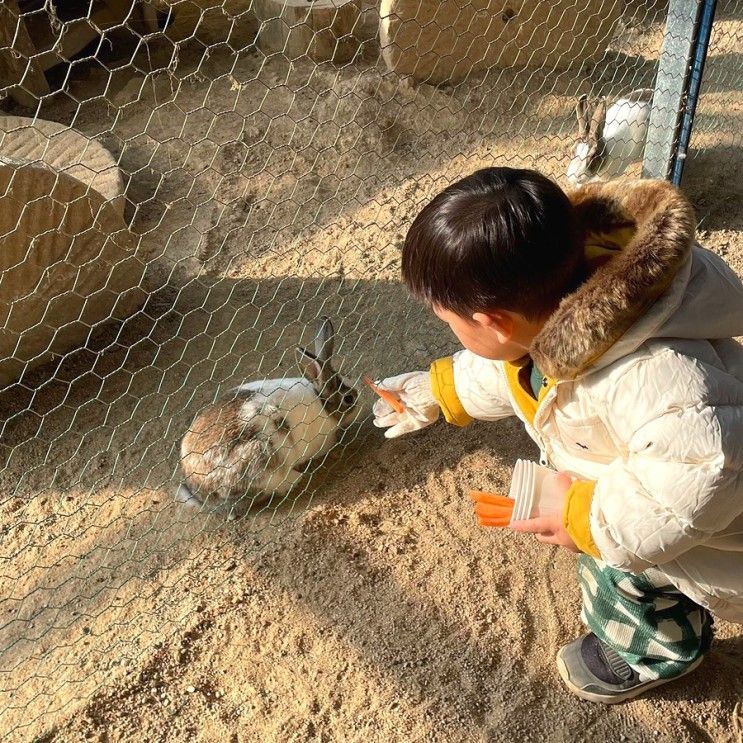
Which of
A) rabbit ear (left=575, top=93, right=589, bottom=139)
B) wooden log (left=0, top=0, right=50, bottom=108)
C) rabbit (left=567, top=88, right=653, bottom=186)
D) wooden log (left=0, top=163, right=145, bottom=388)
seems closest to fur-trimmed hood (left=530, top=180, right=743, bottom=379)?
wooden log (left=0, top=163, right=145, bottom=388)

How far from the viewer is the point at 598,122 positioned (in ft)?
11.2

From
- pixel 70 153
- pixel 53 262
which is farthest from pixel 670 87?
pixel 70 153

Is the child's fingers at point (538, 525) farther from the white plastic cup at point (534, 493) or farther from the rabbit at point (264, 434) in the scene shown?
the rabbit at point (264, 434)

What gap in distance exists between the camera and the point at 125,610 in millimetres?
2012

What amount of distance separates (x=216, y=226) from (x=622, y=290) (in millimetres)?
2416

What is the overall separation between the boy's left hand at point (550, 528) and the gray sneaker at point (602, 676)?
0.48 m

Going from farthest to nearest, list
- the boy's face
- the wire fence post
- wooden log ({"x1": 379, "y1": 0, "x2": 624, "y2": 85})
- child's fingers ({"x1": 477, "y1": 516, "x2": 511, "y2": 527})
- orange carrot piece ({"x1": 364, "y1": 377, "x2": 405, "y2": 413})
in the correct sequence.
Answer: wooden log ({"x1": 379, "y1": 0, "x2": 624, "y2": 85}) < the wire fence post < orange carrot piece ({"x1": 364, "y1": 377, "x2": 405, "y2": 413}) < child's fingers ({"x1": 477, "y1": 516, "x2": 511, "y2": 527}) < the boy's face

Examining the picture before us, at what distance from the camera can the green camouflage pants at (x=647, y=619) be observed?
164cm

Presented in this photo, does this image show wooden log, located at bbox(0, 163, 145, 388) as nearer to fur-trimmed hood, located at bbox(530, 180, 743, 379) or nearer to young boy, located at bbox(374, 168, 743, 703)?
young boy, located at bbox(374, 168, 743, 703)

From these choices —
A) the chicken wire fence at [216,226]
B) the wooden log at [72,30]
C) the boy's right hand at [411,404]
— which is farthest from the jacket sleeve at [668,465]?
the wooden log at [72,30]

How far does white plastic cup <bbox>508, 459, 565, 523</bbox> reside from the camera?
150cm

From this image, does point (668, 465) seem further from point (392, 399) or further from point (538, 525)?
point (392, 399)

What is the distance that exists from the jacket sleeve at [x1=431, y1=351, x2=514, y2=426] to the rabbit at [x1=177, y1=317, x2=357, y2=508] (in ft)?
1.91

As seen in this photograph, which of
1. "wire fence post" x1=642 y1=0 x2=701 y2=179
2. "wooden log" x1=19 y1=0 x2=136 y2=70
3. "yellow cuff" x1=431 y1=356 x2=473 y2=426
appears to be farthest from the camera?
"wooden log" x1=19 y1=0 x2=136 y2=70
